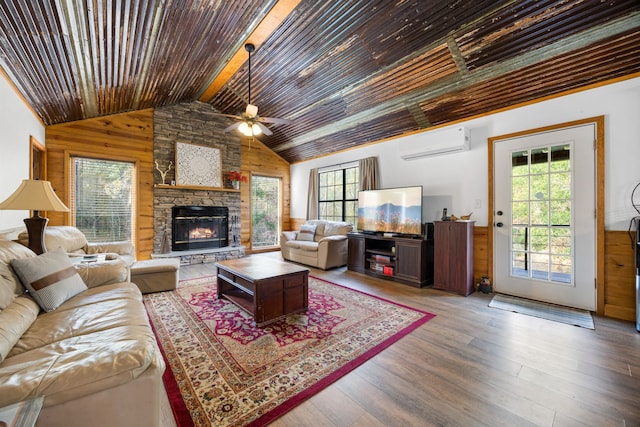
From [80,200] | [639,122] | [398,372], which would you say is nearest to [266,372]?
[398,372]

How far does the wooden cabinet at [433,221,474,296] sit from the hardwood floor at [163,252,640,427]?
857mm

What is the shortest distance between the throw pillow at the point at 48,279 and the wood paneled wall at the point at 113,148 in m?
3.33

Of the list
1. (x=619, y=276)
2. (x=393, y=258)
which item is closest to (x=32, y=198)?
(x=393, y=258)

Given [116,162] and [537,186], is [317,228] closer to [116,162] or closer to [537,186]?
[537,186]

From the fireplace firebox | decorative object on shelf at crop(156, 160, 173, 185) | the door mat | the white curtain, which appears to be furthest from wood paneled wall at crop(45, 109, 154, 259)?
the door mat

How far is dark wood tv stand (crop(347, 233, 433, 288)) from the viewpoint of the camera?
3.85 m

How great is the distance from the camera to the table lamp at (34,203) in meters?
2.18

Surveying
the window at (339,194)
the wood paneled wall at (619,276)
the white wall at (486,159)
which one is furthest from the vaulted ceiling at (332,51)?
the wood paneled wall at (619,276)

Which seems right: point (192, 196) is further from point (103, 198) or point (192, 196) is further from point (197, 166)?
point (103, 198)

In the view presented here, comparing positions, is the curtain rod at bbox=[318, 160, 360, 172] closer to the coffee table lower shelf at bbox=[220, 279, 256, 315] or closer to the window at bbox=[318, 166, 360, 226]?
the window at bbox=[318, 166, 360, 226]

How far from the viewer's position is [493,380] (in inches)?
68.6

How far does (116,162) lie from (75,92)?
1.63m

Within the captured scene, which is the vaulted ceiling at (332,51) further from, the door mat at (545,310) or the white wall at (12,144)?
the door mat at (545,310)

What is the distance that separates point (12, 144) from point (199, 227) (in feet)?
10.4
